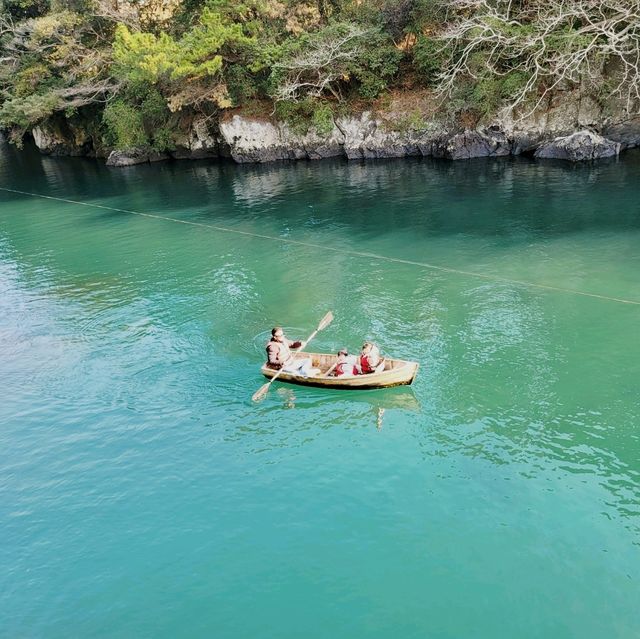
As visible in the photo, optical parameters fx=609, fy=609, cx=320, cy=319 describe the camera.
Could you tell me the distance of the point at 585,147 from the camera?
2819cm

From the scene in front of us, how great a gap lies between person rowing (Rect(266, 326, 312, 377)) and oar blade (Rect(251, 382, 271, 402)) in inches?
20.4

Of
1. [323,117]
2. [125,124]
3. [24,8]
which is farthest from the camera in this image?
[24,8]

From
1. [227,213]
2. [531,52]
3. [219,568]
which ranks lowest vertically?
[219,568]

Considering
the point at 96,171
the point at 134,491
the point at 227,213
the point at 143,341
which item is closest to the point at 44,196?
the point at 96,171

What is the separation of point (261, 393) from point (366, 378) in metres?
2.12

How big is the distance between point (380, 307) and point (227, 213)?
12757 millimetres

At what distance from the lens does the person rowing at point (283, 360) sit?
498 inches

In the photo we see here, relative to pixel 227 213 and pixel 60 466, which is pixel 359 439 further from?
pixel 227 213

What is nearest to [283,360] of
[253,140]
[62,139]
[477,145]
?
[477,145]

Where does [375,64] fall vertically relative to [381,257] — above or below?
above

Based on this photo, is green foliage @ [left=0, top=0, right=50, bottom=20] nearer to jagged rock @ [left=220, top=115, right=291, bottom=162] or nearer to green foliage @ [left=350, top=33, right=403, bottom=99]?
jagged rock @ [left=220, top=115, right=291, bottom=162]

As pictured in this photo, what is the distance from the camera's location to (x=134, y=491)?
1033 centimetres

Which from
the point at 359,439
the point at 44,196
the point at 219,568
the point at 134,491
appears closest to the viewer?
the point at 219,568

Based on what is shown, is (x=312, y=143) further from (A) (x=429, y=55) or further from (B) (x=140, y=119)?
(B) (x=140, y=119)
